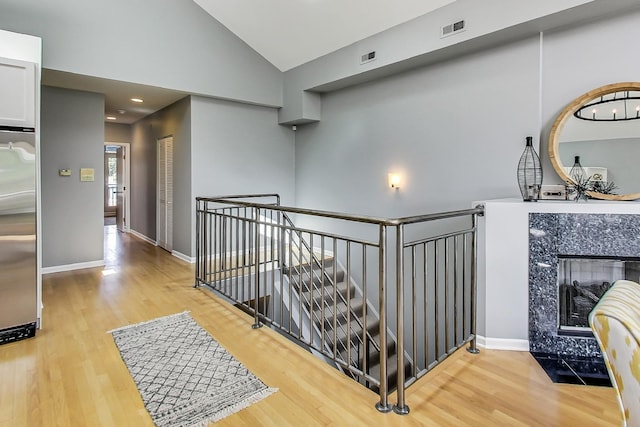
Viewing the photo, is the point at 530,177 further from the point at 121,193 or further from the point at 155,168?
the point at 121,193

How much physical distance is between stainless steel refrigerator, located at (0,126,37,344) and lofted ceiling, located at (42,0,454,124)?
72.9 inches

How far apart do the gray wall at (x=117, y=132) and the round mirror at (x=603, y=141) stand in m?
8.42

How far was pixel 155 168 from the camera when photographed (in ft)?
22.5

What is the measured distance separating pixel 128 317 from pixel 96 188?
110 inches

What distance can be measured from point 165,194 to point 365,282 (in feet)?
17.8

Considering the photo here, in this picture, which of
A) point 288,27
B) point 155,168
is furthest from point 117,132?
point 288,27

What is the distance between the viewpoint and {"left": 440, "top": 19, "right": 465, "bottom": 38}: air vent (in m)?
3.68

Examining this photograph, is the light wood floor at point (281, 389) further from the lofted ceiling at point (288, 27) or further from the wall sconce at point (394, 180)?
the lofted ceiling at point (288, 27)

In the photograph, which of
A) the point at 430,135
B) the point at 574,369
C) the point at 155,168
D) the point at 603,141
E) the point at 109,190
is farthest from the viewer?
the point at 109,190

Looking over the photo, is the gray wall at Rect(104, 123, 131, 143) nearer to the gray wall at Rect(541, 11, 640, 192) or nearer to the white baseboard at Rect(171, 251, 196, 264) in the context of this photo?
the white baseboard at Rect(171, 251, 196, 264)

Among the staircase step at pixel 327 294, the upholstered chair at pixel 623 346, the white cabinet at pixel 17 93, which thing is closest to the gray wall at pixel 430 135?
the staircase step at pixel 327 294

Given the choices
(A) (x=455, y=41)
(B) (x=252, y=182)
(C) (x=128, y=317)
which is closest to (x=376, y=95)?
(A) (x=455, y=41)

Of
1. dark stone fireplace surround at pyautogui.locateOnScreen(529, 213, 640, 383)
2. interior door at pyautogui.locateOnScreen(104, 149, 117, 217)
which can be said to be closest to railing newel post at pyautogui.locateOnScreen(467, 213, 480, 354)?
dark stone fireplace surround at pyautogui.locateOnScreen(529, 213, 640, 383)

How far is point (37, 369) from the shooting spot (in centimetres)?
237
